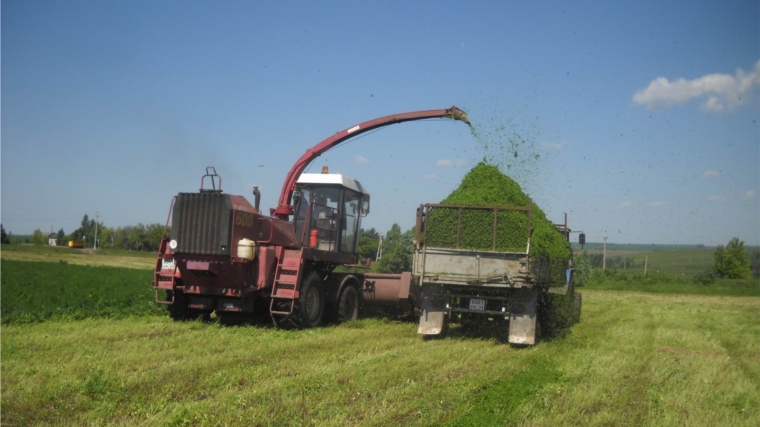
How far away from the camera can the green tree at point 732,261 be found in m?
72.5

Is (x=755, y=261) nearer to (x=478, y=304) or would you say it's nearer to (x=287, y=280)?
(x=478, y=304)

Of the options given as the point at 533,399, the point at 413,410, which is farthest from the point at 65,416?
the point at 533,399

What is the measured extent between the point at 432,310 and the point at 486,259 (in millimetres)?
1496

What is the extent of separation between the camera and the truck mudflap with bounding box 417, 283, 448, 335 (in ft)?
39.8

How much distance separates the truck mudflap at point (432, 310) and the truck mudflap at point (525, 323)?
126 centimetres

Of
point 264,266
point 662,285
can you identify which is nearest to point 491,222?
point 264,266

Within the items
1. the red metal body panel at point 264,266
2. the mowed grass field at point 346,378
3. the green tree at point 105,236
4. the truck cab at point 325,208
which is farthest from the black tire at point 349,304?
the green tree at point 105,236

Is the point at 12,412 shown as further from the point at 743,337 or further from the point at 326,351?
the point at 743,337

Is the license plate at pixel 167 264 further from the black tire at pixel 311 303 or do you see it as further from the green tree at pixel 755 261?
the green tree at pixel 755 261

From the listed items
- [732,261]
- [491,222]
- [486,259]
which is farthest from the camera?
[732,261]

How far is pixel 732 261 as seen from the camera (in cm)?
7375

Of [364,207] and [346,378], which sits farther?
[364,207]

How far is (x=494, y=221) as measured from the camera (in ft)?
38.4

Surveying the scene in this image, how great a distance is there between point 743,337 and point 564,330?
4071 mm
